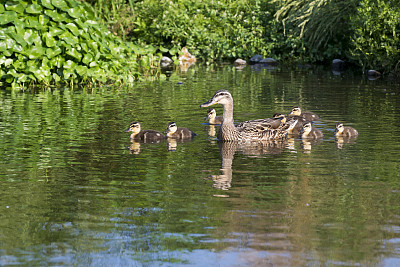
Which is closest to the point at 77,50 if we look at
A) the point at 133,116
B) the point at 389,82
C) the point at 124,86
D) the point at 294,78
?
the point at 124,86

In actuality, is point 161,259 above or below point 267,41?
below

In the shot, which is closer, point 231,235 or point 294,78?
point 231,235

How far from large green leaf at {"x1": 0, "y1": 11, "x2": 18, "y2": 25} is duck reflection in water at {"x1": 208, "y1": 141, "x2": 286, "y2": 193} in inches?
355

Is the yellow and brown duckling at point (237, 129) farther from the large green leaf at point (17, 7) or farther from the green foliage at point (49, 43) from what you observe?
the large green leaf at point (17, 7)

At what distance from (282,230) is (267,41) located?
21930 mm

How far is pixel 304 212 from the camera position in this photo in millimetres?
6820

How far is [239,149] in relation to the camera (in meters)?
10.5

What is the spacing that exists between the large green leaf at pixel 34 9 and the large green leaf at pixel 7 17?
13.9 inches

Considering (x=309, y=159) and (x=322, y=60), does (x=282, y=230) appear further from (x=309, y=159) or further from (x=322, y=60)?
(x=322, y=60)

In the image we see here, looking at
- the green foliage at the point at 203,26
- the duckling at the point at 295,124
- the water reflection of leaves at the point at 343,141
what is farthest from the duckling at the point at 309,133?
the green foliage at the point at 203,26

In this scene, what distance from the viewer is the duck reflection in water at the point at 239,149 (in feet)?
28.5

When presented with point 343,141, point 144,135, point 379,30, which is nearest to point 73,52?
point 144,135

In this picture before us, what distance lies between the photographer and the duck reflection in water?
8688mm

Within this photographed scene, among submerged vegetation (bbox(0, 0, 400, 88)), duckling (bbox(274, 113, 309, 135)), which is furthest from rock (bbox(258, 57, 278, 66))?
duckling (bbox(274, 113, 309, 135))
